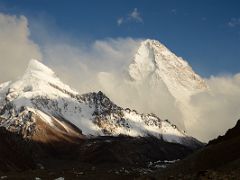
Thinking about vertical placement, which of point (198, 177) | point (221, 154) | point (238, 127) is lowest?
point (198, 177)

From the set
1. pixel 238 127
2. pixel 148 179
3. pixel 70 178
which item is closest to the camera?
pixel 148 179

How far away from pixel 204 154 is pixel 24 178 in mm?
82391

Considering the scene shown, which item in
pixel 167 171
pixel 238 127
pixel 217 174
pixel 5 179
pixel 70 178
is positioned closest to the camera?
pixel 217 174

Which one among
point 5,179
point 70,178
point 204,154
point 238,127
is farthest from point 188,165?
point 70,178

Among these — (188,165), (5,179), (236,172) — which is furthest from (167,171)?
(5,179)

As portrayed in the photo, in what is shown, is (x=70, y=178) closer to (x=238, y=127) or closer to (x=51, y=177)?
(x=51, y=177)

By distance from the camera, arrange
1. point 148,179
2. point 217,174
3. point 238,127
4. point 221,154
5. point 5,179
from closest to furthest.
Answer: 1. point 217,174
2. point 148,179
3. point 221,154
4. point 238,127
5. point 5,179

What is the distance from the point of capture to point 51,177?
617 ft

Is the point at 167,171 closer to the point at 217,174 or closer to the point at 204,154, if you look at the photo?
the point at 204,154

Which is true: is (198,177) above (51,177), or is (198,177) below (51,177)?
below

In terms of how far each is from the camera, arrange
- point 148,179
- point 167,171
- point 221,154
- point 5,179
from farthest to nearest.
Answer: point 5,179
point 167,171
point 221,154
point 148,179

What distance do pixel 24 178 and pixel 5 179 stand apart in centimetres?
Answer: 948

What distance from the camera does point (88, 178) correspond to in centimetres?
19150

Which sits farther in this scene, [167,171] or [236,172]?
[167,171]
